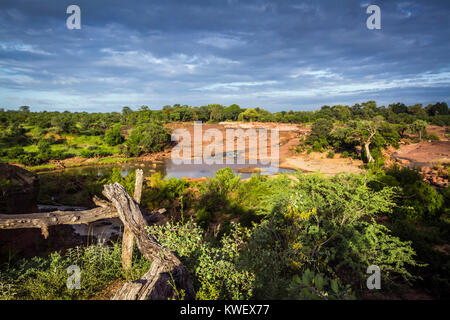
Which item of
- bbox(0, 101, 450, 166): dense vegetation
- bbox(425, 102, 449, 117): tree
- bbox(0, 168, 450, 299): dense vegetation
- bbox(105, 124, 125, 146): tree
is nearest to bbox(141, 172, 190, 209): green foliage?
bbox(0, 168, 450, 299): dense vegetation

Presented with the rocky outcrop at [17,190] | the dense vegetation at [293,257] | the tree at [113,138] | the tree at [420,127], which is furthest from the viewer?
the tree at [113,138]

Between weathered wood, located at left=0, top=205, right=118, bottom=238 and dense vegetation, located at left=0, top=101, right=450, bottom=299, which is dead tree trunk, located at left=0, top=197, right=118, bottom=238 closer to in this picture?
weathered wood, located at left=0, top=205, right=118, bottom=238

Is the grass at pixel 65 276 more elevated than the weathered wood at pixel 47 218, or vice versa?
the weathered wood at pixel 47 218

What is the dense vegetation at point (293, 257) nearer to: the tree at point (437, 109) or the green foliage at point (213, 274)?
the green foliage at point (213, 274)

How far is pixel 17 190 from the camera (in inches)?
261

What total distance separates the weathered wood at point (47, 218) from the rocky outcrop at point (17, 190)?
3.01 m

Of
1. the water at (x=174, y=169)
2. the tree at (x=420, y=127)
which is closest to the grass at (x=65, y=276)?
the water at (x=174, y=169)

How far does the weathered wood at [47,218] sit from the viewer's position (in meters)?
→ 3.98

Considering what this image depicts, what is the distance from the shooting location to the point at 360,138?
23453 mm

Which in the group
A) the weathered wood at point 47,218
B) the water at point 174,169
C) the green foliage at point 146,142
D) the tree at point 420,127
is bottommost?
the water at point 174,169

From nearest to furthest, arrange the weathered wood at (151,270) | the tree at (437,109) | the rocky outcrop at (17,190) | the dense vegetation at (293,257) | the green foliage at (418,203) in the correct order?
the weathered wood at (151,270), the dense vegetation at (293,257), the rocky outcrop at (17,190), the green foliage at (418,203), the tree at (437,109)

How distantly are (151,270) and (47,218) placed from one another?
240 cm

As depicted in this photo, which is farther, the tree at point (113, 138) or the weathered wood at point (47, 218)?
the tree at point (113, 138)
